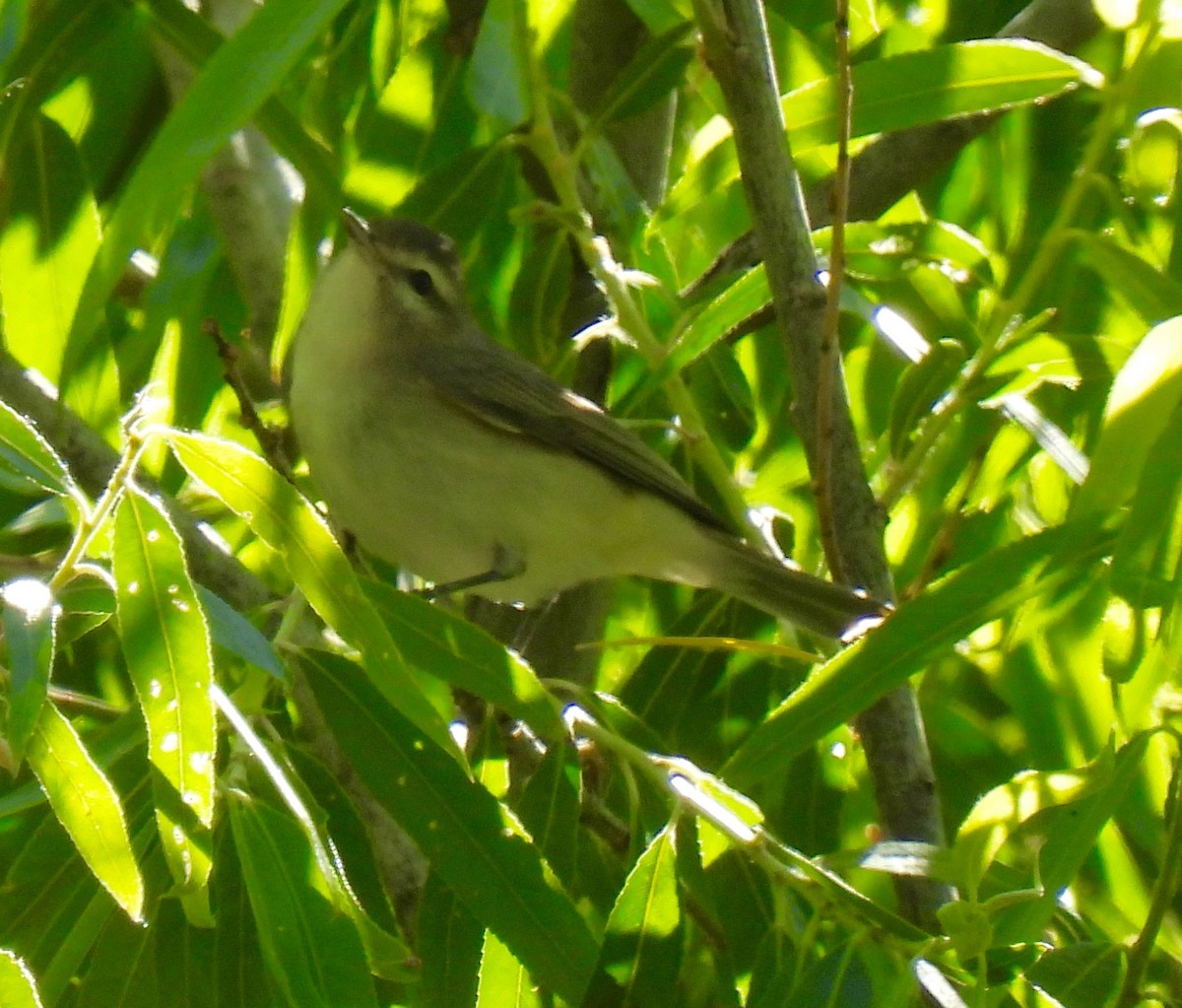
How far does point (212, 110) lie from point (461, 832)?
803mm

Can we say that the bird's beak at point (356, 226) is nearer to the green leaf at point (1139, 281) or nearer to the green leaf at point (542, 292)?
the green leaf at point (542, 292)

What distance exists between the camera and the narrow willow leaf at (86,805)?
1428 mm

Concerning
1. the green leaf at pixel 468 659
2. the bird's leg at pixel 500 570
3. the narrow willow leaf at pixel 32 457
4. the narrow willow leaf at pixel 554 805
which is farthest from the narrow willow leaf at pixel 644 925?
the bird's leg at pixel 500 570

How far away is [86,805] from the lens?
58.0 inches

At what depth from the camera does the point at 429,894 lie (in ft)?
6.68

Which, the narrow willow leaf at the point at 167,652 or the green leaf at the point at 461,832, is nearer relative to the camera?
the narrow willow leaf at the point at 167,652

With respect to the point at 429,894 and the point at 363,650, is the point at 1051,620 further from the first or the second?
the point at 363,650

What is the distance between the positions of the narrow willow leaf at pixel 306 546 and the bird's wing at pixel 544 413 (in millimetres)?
1343

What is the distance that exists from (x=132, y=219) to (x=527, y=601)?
1811mm

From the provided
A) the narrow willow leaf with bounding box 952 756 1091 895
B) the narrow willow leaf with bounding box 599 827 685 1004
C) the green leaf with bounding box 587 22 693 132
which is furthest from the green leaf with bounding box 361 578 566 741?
the green leaf with bounding box 587 22 693 132

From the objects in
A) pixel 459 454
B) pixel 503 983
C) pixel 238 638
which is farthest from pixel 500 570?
pixel 238 638

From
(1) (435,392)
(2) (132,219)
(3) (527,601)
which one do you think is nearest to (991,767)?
(3) (527,601)

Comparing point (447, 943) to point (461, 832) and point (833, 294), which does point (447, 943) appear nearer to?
point (461, 832)

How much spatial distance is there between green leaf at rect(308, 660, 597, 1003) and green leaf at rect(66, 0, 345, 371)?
604 millimetres
